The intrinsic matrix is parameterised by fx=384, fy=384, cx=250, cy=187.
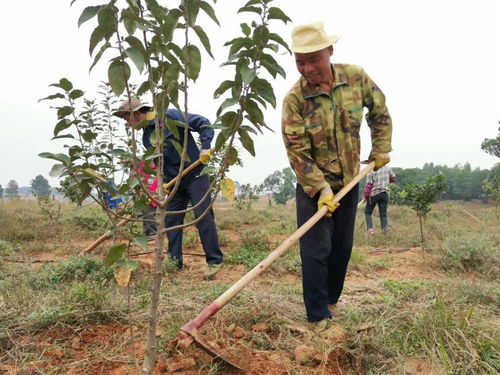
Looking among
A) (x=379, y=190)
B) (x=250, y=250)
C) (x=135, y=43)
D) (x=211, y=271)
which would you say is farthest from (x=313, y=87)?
(x=379, y=190)

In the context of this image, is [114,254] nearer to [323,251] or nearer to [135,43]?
[135,43]

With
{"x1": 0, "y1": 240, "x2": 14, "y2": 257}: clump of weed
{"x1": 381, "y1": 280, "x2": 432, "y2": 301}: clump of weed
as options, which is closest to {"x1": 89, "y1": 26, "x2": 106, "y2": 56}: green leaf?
{"x1": 381, "y1": 280, "x2": 432, "y2": 301}: clump of weed

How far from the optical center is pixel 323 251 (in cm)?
231

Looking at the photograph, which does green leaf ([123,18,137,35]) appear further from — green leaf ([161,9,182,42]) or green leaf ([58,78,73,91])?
green leaf ([58,78,73,91])

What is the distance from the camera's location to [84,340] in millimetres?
2119

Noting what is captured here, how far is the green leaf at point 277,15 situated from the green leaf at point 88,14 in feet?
1.72

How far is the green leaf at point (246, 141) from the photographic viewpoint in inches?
55.8

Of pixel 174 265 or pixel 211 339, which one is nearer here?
pixel 211 339

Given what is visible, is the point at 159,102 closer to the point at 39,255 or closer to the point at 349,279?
the point at 349,279

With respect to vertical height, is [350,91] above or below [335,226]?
above

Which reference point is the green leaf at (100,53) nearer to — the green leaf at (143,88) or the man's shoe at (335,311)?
the green leaf at (143,88)

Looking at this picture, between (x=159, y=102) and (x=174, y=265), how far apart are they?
2800 millimetres

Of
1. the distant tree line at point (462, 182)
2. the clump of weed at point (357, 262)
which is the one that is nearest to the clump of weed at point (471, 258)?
the clump of weed at point (357, 262)

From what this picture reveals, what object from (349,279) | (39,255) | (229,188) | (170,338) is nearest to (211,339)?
(170,338)
